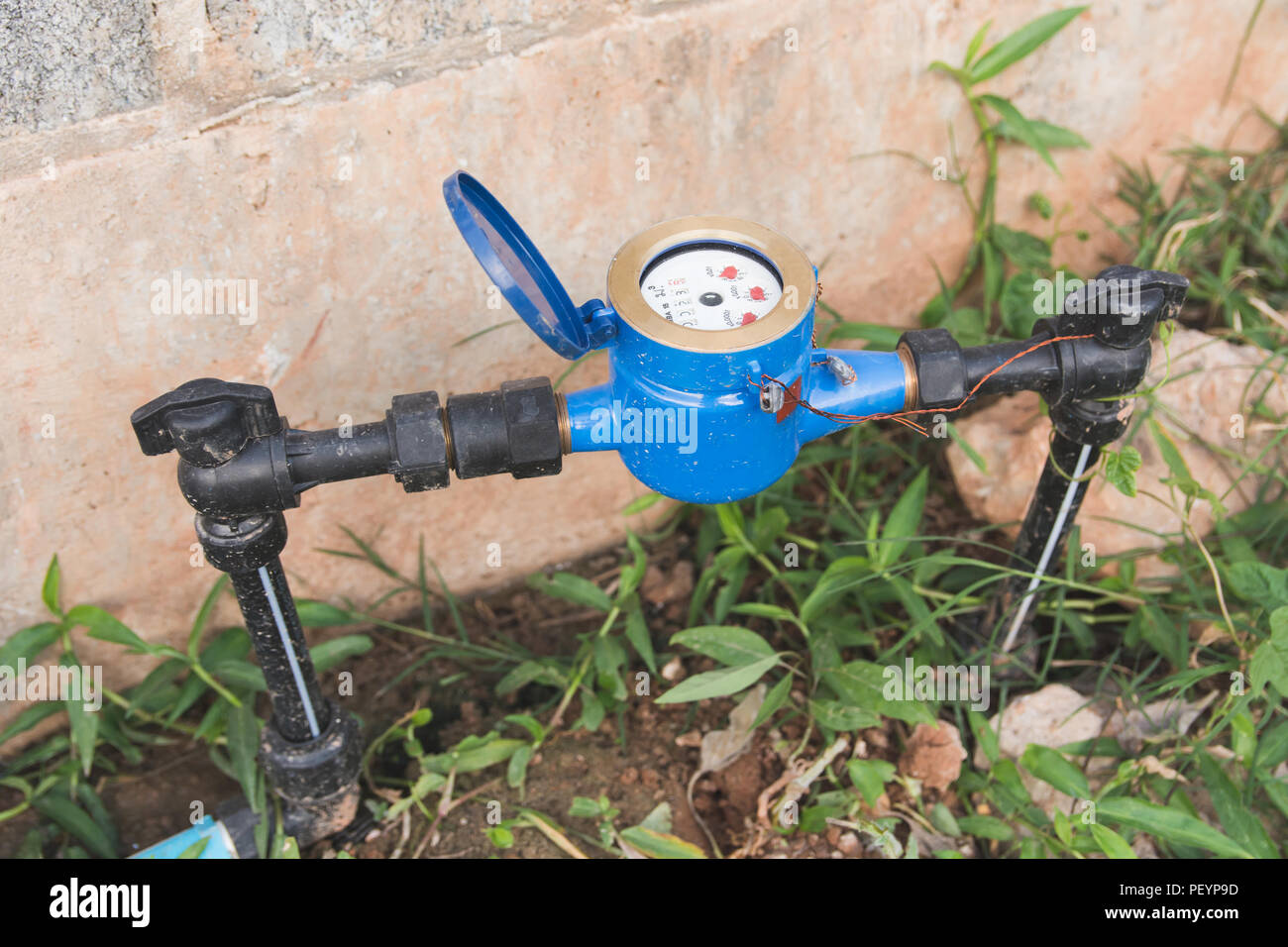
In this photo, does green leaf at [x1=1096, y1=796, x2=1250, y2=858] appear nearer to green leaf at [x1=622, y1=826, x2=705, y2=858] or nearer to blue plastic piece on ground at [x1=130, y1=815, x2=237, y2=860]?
green leaf at [x1=622, y1=826, x2=705, y2=858]

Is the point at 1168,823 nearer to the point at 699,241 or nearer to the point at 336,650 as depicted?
the point at 699,241

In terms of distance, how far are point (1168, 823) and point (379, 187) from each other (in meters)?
1.25

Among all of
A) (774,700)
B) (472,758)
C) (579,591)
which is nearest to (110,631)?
(472,758)

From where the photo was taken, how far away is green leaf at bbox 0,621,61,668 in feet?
4.76

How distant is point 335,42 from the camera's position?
1335mm

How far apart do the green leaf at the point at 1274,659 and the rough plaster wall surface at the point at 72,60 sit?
4.80ft

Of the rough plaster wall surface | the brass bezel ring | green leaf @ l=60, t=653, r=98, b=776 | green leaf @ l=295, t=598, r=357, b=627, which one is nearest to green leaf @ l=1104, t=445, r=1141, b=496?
the brass bezel ring

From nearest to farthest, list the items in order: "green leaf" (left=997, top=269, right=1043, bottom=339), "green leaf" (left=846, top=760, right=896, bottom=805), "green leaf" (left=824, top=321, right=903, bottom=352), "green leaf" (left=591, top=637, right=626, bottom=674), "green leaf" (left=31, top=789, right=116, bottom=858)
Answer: "green leaf" (left=846, top=760, right=896, bottom=805) → "green leaf" (left=31, top=789, right=116, bottom=858) → "green leaf" (left=591, top=637, right=626, bottom=674) → "green leaf" (left=824, top=321, right=903, bottom=352) → "green leaf" (left=997, top=269, right=1043, bottom=339)

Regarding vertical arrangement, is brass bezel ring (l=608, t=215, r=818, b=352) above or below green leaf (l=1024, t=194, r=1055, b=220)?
above

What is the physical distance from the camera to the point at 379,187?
1419 millimetres

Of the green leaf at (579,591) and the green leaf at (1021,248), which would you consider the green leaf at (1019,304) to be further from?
the green leaf at (579,591)

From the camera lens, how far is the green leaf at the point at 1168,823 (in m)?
1.26

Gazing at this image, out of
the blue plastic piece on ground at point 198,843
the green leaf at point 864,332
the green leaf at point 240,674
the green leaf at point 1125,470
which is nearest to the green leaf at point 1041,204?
the green leaf at point 864,332

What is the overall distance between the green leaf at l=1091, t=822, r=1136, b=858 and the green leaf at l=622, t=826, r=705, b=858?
0.49 meters
